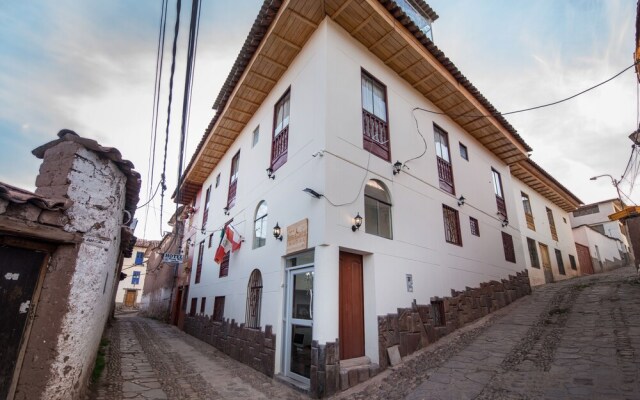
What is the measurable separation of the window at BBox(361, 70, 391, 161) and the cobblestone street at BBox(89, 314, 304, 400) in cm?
537

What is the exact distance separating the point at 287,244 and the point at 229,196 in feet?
18.9

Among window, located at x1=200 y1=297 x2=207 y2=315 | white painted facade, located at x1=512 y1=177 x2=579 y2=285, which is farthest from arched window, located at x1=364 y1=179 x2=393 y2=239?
white painted facade, located at x1=512 y1=177 x2=579 y2=285

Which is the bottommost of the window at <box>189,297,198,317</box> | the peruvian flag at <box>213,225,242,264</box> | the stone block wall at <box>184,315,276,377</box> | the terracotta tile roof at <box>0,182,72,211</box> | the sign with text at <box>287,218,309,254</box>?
the stone block wall at <box>184,315,276,377</box>

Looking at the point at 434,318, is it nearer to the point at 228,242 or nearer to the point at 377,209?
the point at 377,209

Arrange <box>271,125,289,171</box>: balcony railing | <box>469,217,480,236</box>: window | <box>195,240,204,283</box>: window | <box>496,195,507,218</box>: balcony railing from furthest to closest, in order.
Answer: <box>195,240,204,283</box>: window
<box>496,195,507,218</box>: balcony railing
<box>469,217,480,236</box>: window
<box>271,125,289,171</box>: balcony railing

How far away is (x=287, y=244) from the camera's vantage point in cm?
646

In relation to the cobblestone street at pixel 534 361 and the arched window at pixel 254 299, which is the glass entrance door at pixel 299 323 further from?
the arched window at pixel 254 299

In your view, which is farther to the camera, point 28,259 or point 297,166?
point 297,166

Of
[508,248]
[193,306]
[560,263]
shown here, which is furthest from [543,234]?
[193,306]

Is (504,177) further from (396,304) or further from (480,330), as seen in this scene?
(396,304)

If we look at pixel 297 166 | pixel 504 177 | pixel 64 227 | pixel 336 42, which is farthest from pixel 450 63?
pixel 64 227

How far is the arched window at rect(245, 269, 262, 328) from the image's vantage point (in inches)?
295

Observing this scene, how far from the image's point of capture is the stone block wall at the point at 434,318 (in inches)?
232

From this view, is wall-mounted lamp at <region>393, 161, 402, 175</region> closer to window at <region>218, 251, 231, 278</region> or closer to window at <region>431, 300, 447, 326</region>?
window at <region>431, 300, 447, 326</region>
